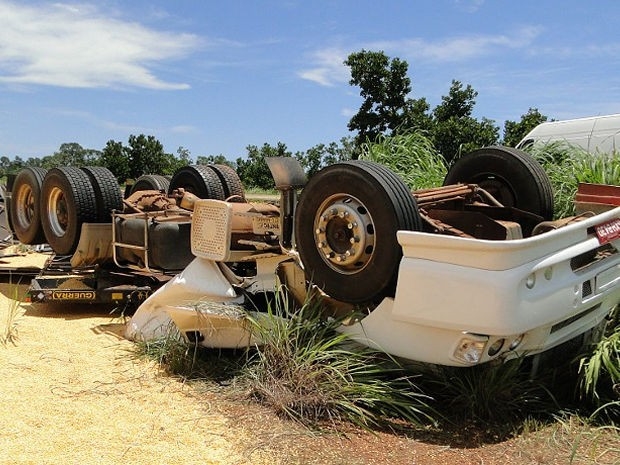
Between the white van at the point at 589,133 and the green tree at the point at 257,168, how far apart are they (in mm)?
18706

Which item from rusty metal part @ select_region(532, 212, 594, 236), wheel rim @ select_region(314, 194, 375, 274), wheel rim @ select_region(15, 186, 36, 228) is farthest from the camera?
wheel rim @ select_region(15, 186, 36, 228)

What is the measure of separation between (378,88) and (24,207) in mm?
18084

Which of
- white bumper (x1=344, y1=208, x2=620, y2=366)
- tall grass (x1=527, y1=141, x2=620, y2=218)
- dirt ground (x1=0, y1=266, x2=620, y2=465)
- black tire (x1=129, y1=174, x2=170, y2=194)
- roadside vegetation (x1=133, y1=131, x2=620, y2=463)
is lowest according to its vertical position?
dirt ground (x1=0, y1=266, x2=620, y2=465)

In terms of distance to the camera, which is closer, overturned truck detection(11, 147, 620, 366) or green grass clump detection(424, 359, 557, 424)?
overturned truck detection(11, 147, 620, 366)

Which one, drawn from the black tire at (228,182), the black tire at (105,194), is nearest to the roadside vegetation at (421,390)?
the black tire at (105,194)

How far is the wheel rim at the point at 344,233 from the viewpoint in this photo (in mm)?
3516

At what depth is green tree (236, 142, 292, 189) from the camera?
28.9 metres

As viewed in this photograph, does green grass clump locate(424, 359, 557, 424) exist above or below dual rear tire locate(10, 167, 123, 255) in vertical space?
below

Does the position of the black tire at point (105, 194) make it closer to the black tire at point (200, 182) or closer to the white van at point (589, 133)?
the black tire at point (200, 182)

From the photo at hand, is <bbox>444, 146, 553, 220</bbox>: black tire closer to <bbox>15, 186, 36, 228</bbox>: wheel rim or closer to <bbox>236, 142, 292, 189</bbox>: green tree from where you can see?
<bbox>15, 186, 36, 228</bbox>: wheel rim

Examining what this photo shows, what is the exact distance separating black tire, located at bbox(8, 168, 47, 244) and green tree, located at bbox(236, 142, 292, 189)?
67.8 feet

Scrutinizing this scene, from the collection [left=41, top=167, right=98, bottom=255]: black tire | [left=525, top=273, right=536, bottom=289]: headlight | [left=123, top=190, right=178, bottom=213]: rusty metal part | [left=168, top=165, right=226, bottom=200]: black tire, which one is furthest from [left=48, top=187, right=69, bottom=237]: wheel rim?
[left=525, top=273, right=536, bottom=289]: headlight

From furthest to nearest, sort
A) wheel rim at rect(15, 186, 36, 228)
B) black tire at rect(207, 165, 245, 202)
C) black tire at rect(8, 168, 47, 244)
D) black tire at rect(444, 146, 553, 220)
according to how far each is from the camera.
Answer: wheel rim at rect(15, 186, 36, 228) → black tire at rect(207, 165, 245, 202) → black tire at rect(8, 168, 47, 244) → black tire at rect(444, 146, 553, 220)

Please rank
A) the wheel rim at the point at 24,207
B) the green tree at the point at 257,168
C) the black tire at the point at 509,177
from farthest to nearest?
the green tree at the point at 257,168, the wheel rim at the point at 24,207, the black tire at the point at 509,177
